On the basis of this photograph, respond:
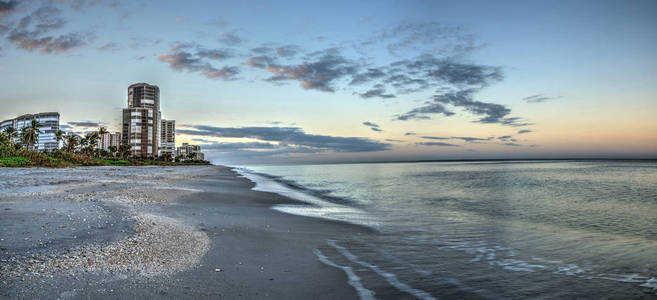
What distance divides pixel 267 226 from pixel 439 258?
230 inches

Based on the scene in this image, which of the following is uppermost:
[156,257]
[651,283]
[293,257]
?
[156,257]

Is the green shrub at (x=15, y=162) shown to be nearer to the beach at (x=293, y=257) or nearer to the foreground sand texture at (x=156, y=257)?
the beach at (x=293, y=257)

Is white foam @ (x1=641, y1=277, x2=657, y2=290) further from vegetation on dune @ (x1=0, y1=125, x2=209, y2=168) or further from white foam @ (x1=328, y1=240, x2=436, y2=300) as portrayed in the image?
vegetation on dune @ (x1=0, y1=125, x2=209, y2=168)

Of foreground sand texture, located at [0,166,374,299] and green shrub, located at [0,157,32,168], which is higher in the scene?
green shrub, located at [0,157,32,168]

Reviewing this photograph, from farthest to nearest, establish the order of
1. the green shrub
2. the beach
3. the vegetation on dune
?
the vegetation on dune
the green shrub
the beach

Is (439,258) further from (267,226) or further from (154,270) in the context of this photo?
(154,270)

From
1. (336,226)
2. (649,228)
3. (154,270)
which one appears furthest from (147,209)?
(649,228)

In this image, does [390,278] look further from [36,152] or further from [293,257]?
[36,152]

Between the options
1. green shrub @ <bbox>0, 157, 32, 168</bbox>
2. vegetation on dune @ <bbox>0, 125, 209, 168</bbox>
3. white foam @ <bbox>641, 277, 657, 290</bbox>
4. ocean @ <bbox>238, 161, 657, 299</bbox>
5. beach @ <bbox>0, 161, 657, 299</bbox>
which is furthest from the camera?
vegetation on dune @ <bbox>0, 125, 209, 168</bbox>

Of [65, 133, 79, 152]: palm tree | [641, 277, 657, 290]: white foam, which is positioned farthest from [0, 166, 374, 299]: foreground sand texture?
[65, 133, 79, 152]: palm tree

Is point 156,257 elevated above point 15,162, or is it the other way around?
point 15,162

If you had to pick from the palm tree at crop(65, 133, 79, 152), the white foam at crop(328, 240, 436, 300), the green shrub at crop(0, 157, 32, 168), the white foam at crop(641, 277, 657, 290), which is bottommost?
the white foam at crop(641, 277, 657, 290)

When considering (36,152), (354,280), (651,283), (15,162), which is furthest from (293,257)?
(36,152)

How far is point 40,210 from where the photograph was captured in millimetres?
11305
